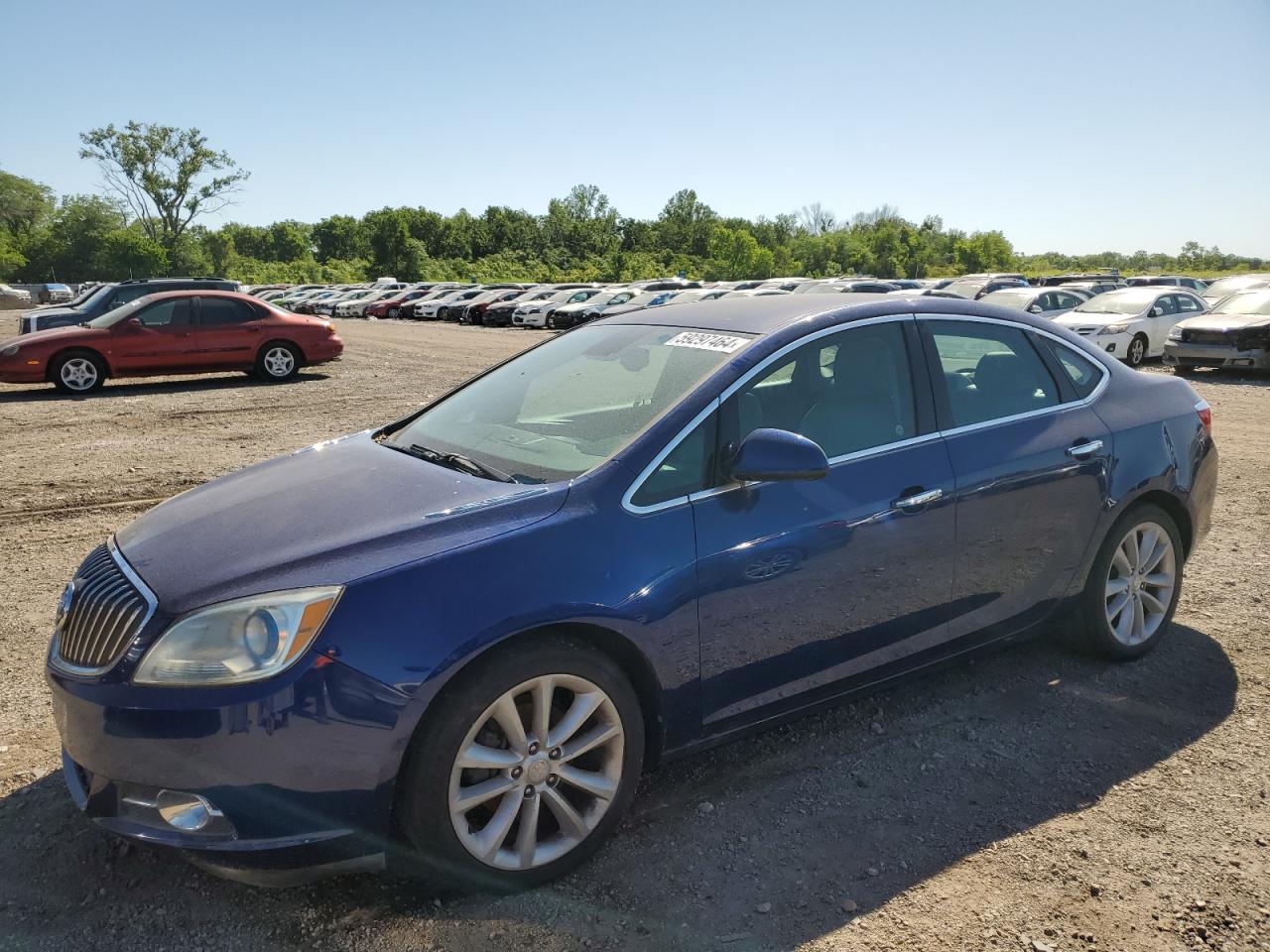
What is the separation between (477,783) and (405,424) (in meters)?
1.83

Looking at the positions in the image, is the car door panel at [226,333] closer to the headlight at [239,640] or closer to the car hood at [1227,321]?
the headlight at [239,640]

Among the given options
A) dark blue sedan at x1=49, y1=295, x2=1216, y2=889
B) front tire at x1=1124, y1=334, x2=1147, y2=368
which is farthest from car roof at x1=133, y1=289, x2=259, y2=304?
front tire at x1=1124, y1=334, x2=1147, y2=368

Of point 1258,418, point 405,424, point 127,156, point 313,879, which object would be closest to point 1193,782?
point 313,879

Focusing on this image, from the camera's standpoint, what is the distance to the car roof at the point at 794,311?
11.4ft

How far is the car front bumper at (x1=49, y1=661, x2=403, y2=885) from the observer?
2.29 m

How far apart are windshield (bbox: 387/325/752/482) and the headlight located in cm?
83

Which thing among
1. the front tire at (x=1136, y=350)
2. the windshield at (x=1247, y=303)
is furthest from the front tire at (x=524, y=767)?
the front tire at (x=1136, y=350)

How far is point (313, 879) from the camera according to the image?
2.39 meters

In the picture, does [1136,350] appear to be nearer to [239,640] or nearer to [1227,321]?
[1227,321]

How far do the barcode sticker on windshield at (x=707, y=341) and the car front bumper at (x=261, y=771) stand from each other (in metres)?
1.67

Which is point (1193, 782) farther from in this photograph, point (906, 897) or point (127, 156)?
point (127, 156)

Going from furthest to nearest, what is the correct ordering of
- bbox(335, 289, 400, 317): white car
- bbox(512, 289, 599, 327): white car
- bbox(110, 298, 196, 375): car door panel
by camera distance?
bbox(335, 289, 400, 317): white car, bbox(512, 289, 599, 327): white car, bbox(110, 298, 196, 375): car door panel

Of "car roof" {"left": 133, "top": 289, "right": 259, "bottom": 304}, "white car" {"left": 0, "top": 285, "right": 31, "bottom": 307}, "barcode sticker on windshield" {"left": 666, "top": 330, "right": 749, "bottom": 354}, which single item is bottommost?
"barcode sticker on windshield" {"left": 666, "top": 330, "right": 749, "bottom": 354}

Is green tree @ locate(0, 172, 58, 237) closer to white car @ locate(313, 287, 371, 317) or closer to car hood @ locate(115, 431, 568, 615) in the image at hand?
white car @ locate(313, 287, 371, 317)
